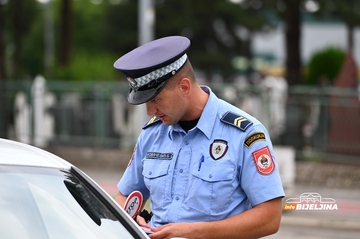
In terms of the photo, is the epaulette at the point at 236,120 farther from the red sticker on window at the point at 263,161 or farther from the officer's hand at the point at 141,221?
the officer's hand at the point at 141,221

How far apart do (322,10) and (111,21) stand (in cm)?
2432

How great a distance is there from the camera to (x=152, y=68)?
3293mm

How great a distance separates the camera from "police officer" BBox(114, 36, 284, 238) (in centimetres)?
327

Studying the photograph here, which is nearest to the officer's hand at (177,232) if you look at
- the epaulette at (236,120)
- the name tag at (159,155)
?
A: the name tag at (159,155)

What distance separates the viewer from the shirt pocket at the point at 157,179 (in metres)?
3.44

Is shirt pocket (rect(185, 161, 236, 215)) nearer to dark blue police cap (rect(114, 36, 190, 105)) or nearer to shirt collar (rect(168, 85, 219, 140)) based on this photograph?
shirt collar (rect(168, 85, 219, 140))

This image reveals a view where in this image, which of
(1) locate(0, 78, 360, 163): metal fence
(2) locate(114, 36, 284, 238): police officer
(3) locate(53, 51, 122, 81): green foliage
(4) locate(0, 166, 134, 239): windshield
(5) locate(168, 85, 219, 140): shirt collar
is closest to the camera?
(4) locate(0, 166, 134, 239): windshield

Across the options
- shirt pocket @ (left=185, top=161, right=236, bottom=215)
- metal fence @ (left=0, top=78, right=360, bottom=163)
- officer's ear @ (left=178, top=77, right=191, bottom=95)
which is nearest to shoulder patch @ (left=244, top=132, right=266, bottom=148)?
shirt pocket @ (left=185, top=161, right=236, bottom=215)

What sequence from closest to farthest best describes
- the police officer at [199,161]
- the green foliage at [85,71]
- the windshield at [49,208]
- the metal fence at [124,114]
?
the windshield at [49,208]
the police officer at [199,161]
the metal fence at [124,114]
the green foliage at [85,71]

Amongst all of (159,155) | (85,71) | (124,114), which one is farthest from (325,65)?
(159,155)

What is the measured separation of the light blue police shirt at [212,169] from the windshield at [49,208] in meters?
0.30

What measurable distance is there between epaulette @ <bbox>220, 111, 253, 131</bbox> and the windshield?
63cm

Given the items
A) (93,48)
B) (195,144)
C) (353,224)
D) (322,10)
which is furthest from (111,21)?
(195,144)

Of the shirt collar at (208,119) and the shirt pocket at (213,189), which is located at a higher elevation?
the shirt collar at (208,119)
